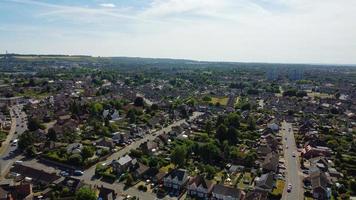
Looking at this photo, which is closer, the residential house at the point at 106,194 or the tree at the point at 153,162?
the residential house at the point at 106,194

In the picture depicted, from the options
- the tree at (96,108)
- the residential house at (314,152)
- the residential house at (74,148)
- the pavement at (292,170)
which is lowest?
the pavement at (292,170)

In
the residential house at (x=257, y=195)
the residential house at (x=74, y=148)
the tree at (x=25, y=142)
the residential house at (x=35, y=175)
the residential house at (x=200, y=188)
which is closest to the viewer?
the residential house at (x=257, y=195)

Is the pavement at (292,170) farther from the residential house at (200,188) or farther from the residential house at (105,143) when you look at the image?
the residential house at (105,143)

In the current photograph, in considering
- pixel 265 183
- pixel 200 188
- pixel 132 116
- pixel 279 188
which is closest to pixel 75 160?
pixel 200 188

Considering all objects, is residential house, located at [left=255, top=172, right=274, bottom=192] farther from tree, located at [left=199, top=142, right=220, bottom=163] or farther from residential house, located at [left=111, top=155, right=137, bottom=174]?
residential house, located at [left=111, top=155, right=137, bottom=174]

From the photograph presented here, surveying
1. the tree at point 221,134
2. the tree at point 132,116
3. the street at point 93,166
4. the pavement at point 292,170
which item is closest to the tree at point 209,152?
the tree at point 221,134

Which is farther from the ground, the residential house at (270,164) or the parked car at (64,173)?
the residential house at (270,164)
